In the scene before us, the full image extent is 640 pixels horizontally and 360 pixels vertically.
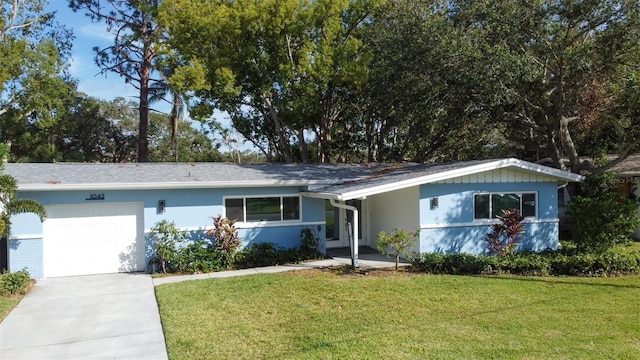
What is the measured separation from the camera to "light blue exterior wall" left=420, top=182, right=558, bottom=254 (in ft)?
40.8

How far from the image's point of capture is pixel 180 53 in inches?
813

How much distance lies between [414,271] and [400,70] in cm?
1006

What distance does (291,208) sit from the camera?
13.6m

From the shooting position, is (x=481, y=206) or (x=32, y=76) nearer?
(x=481, y=206)

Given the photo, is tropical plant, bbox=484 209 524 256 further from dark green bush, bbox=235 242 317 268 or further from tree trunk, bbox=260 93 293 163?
tree trunk, bbox=260 93 293 163

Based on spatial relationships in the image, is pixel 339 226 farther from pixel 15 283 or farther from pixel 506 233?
pixel 15 283

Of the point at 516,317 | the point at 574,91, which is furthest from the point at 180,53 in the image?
the point at 516,317

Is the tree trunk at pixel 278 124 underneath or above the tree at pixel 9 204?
above

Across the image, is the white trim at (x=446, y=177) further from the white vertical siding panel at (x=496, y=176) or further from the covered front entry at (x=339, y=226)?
the covered front entry at (x=339, y=226)

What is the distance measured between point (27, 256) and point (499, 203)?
12686mm

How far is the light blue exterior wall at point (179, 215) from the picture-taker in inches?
435

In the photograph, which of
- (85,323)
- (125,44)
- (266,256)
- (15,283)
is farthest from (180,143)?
(85,323)

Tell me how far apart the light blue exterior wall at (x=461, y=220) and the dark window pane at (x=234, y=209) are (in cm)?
509

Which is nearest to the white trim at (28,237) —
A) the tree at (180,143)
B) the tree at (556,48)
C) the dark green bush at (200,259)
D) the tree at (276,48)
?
the dark green bush at (200,259)
